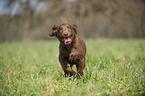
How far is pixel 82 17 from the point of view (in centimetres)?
1449

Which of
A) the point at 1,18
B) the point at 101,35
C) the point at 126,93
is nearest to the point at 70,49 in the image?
the point at 126,93

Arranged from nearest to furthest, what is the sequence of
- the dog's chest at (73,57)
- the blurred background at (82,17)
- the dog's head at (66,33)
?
the dog's head at (66,33)
the dog's chest at (73,57)
the blurred background at (82,17)

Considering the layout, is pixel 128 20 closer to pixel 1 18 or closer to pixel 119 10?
pixel 119 10

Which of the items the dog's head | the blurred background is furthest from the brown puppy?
the blurred background

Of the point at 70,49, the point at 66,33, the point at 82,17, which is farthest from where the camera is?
the point at 82,17

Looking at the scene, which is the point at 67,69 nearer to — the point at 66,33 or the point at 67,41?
the point at 67,41

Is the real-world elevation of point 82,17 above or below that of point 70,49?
above

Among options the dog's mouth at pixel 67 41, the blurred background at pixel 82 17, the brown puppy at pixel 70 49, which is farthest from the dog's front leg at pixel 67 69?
the blurred background at pixel 82 17

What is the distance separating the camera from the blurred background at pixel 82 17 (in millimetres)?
14016

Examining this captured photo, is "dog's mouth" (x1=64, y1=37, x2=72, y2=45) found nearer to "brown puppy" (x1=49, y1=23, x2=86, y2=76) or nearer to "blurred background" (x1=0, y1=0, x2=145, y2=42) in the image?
"brown puppy" (x1=49, y1=23, x2=86, y2=76)

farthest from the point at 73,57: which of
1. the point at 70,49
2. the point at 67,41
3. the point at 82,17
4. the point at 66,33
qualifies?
the point at 82,17

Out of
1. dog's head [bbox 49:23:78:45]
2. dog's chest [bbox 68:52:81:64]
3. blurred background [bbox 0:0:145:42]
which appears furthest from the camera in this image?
blurred background [bbox 0:0:145:42]

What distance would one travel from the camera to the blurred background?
14016 millimetres

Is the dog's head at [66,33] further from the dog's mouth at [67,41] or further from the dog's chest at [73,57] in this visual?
the dog's chest at [73,57]
